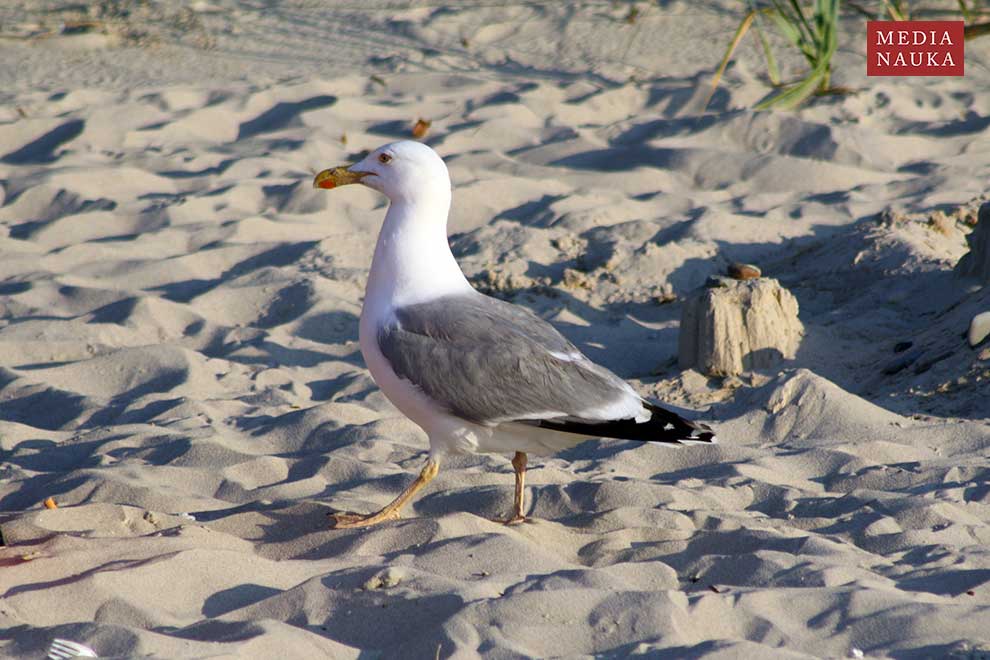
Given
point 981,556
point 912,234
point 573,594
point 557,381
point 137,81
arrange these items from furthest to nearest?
point 137,81 < point 912,234 < point 557,381 < point 981,556 < point 573,594

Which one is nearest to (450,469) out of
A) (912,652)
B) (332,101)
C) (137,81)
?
(912,652)

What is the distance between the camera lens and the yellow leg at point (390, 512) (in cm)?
360

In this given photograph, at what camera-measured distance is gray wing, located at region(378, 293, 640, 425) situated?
3.56 metres

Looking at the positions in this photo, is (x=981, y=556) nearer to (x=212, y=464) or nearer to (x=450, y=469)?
(x=450, y=469)

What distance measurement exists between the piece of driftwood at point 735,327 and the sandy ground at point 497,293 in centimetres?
9

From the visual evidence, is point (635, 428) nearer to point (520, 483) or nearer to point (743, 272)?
point (520, 483)

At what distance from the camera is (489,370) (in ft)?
11.7

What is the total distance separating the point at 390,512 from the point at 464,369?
0.47 metres

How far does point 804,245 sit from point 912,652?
3.66 m

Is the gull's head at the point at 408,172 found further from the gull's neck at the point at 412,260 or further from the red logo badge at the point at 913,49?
the red logo badge at the point at 913,49

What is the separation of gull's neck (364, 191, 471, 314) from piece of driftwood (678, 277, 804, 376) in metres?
1.37

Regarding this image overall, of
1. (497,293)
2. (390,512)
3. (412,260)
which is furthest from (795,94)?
(390,512)

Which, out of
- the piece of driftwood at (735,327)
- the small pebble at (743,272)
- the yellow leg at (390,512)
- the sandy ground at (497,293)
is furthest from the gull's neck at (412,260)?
the small pebble at (743,272)

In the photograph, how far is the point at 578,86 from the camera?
8477mm
